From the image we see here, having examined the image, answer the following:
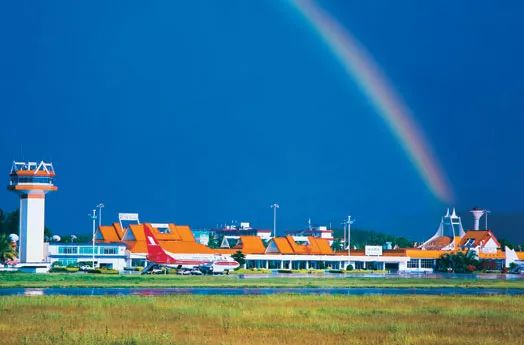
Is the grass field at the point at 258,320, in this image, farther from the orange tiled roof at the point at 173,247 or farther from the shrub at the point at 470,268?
the shrub at the point at 470,268

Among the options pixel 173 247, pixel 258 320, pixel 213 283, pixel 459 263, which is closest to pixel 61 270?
pixel 173 247

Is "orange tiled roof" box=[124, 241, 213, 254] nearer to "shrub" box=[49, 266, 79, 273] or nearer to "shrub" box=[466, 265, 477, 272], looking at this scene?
"shrub" box=[49, 266, 79, 273]

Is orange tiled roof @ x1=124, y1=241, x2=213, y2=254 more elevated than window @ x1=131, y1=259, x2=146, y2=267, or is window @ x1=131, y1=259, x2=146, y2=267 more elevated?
orange tiled roof @ x1=124, y1=241, x2=213, y2=254

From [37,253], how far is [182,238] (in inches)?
1670

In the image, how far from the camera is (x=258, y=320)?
160 feet

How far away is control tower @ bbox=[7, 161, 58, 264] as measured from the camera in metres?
160

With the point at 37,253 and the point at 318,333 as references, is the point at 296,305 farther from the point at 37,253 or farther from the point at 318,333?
the point at 37,253

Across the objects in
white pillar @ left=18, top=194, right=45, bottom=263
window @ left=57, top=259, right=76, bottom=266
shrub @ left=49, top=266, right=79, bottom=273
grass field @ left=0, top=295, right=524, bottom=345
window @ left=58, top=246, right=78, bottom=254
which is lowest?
shrub @ left=49, top=266, right=79, bottom=273

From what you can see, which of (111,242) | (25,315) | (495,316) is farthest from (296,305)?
(111,242)

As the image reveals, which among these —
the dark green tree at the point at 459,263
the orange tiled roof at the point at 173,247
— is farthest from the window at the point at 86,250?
the dark green tree at the point at 459,263

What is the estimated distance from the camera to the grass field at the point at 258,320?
130 feet

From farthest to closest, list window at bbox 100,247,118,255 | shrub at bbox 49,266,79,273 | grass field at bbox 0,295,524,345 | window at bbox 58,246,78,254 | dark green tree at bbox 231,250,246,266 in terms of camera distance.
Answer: dark green tree at bbox 231,250,246,266 → window at bbox 100,247,118,255 → window at bbox 58,246,78,254 → shrub at bbox 49,266,79,273 → grass field at bbox 0,295,524,345

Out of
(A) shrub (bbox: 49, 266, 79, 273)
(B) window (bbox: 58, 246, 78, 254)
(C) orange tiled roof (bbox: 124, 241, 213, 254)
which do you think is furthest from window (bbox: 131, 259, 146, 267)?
(A) shrub (bbox: 49, 266, 79, 273)

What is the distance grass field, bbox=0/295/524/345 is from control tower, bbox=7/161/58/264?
96395 mm
